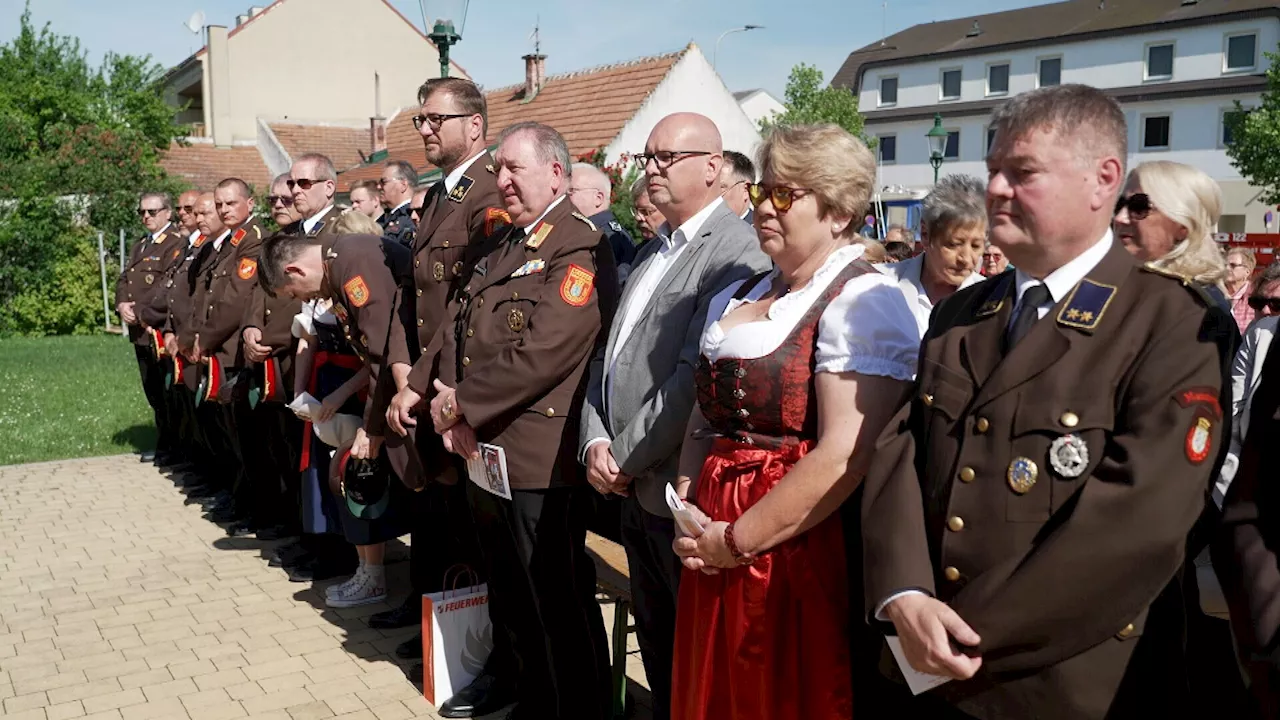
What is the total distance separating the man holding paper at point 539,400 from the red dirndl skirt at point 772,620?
1.27 meters

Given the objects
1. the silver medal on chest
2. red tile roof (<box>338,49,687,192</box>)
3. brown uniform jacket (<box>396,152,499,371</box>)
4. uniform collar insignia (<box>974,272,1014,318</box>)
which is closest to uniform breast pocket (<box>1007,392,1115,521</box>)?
the silver medal on chest

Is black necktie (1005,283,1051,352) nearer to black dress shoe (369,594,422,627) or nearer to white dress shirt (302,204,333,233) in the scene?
black dress shoe (369,594,422,627)

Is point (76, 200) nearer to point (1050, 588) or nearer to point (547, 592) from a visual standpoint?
point (547, 592)

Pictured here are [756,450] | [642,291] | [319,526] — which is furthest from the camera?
[319,526]

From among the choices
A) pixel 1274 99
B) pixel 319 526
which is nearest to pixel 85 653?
pixel 319 526

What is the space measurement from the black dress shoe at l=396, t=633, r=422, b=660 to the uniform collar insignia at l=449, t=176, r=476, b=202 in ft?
7.07

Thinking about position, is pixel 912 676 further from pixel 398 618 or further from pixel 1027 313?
pixel 398 618

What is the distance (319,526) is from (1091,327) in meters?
4.91

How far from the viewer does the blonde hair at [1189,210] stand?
2811mm

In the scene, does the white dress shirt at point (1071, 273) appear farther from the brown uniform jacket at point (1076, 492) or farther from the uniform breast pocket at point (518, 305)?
the uniform breast pocket at point (518, 305)

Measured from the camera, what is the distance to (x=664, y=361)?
139 inches

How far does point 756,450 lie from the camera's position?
111 inches

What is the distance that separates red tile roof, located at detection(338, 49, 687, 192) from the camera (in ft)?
80.7

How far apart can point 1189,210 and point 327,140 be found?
36004 millimetres
